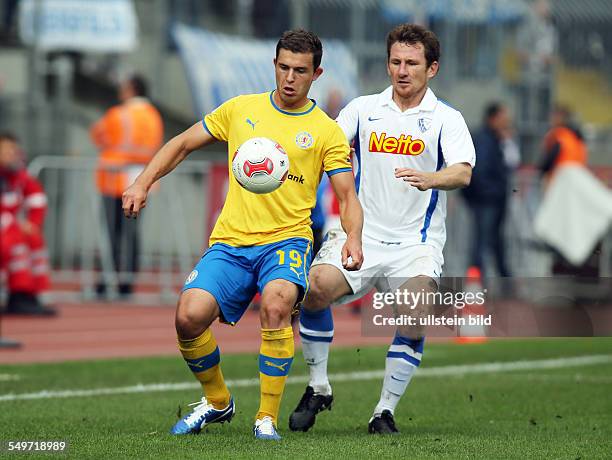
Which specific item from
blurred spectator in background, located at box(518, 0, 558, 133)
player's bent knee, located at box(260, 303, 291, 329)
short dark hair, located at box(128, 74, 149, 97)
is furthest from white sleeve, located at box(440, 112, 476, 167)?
blurred spectator in background, located at box(518, 0, 558, 133)

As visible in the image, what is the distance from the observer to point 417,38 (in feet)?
28.0

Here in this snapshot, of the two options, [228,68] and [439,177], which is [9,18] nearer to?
[228,68]

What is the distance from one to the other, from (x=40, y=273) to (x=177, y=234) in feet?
8.66

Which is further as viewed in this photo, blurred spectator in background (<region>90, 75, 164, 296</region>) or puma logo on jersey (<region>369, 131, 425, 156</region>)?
blurred spectator in background (<region>90, 75, 164, 296</region>)

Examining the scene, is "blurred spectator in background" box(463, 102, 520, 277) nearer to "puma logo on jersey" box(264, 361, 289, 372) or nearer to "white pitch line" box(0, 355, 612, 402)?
"white pitch line" box(0, 355, 612, 402)

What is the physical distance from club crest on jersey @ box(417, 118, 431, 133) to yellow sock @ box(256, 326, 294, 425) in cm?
151

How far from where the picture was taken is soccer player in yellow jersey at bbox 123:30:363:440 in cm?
791

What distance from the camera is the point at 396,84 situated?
340 inches

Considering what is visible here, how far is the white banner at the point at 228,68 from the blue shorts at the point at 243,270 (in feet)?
41.1

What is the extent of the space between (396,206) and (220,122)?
48.0 inches

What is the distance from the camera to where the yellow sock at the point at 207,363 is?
8047 millimetres

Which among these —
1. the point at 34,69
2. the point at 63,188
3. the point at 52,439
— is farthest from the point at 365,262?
the point at 34,69

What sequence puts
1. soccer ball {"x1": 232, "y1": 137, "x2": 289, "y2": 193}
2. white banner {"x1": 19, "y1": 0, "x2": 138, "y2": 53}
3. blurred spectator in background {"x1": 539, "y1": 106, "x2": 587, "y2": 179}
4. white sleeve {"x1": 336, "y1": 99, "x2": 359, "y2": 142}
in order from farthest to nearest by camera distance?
blurred spectator in background {"x1": 539, "y1": 106, "x2": 587, "y2": 179}, white banner {"x1": 19, "y1": 0, "x2": 138, "y2": 53}, white sleeve {"x1": 336, "y1": 99, "x2": 359, "y2": 142}, soccer ball {"x1": 232, "y1": 137, "x2": 289, "y2": 193}

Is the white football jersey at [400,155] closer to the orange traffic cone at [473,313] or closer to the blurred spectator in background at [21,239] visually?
the orange traffic cone at [473,313]
